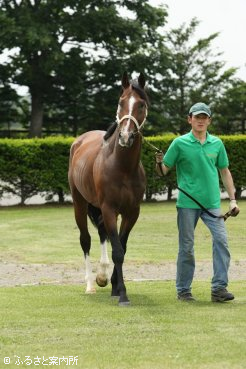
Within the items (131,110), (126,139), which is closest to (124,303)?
(126,139)

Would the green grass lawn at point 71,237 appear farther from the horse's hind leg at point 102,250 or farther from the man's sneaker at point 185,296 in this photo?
the man's sneaker at point 185,296

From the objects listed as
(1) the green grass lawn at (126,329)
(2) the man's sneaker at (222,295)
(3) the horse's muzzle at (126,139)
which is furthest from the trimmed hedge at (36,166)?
(3) the horse's muzzle at (126,139)

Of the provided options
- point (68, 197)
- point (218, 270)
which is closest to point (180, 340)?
point (218, 270)

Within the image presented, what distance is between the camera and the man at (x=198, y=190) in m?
9.20

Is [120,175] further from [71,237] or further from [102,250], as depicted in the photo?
[71,237]

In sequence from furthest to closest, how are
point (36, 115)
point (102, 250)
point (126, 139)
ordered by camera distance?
point (36, 115) → point (102, 250) → point (126, 139)

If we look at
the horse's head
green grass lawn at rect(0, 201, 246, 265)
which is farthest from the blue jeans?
green grass lawn at rect(0, 201, 246, 265)

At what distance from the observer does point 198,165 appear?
9.28m

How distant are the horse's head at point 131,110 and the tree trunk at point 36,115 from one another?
26945 mm

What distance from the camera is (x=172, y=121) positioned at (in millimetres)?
37125

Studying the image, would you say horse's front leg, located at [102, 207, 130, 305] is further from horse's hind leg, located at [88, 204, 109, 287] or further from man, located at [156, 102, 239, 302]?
horse's hind leg, located at [88, 204, 109, 287]

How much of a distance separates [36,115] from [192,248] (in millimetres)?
27570

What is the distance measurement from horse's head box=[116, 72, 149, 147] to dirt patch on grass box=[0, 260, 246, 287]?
2878 millimetres

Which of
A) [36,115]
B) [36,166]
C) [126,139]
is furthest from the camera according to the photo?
[36,115]
